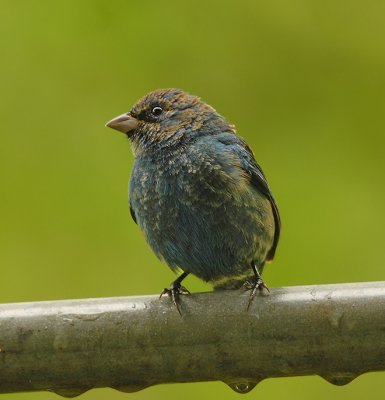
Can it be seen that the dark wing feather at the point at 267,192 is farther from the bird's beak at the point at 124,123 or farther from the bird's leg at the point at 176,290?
the bird's beak at the point at 124,123

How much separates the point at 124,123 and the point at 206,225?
31.2 inches

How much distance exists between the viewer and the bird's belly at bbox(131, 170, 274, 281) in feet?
14.4

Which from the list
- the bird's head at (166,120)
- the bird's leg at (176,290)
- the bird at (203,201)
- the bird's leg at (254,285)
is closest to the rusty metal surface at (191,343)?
the bird's leg at (254,285)

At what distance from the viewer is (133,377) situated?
9.27ft

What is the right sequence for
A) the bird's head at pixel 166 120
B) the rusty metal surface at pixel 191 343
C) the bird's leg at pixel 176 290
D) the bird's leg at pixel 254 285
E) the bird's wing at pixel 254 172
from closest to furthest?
1. the rusty metal surface at pixel 191 343
2. the bird's leg at pixel 254 285
3. the bird's leg at pixel 176 290
4. the bird's wing at pixel 254 172
5. the bird's head at pixel 166 120

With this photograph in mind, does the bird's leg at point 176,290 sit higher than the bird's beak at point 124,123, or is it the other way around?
the bird's beak at point 124,123

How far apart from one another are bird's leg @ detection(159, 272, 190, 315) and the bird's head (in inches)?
24.9

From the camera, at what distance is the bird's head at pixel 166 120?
4746 millimetres

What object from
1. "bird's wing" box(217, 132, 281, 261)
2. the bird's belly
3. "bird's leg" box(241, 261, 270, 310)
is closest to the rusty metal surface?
"bird's leg" box(241, 261, 270, 310)

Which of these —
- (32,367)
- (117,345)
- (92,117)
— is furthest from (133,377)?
(92,117)

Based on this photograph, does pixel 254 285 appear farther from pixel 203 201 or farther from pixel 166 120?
pixel 166 120

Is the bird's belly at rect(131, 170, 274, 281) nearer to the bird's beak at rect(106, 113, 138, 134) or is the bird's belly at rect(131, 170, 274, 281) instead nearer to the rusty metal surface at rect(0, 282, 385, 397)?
the bird's beak at rect(106, 113, 138, 134)

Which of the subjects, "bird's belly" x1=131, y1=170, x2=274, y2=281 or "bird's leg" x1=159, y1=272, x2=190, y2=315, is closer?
"bird's leg" x1=159, y1=272, x2=190, y2=315

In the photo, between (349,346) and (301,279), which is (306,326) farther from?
(301,279)
